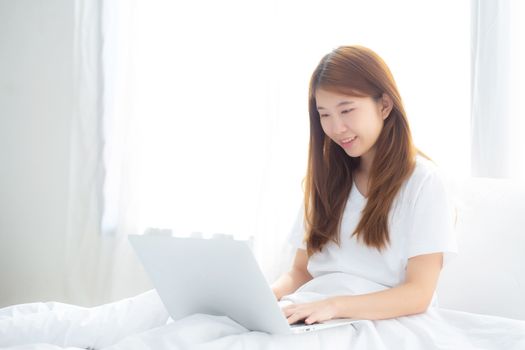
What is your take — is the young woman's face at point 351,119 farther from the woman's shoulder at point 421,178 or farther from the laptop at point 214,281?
the laptop at point 214,281

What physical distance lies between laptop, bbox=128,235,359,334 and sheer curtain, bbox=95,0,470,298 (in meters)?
1.21

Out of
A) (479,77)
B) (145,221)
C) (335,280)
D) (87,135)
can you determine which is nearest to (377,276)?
(335,280)

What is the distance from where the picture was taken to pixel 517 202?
1.68m

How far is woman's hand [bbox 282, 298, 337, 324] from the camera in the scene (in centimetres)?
121

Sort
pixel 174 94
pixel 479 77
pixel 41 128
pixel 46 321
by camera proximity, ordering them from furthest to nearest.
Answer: pixel 41 128 < pixel 174 94 < pixel 479 77 < pixel 46 321

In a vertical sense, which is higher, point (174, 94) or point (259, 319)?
point (174, 94)

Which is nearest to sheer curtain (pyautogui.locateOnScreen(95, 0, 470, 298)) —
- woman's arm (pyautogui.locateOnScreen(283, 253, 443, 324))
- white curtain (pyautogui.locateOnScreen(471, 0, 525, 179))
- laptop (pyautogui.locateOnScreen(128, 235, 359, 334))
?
white curtain (pyautogui.locateOnScreen(471, 0, 525, 179))

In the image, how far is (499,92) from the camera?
204cm

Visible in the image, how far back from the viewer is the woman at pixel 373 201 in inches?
56.0

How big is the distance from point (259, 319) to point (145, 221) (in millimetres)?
1772

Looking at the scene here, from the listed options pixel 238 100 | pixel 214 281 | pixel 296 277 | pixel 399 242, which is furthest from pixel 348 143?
pixel 238 100

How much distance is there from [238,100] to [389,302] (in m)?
1.51

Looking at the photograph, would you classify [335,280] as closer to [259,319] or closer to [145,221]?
[259,319]

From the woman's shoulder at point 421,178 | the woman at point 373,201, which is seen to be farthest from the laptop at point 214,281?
the woman's shoulder at point 421,178
